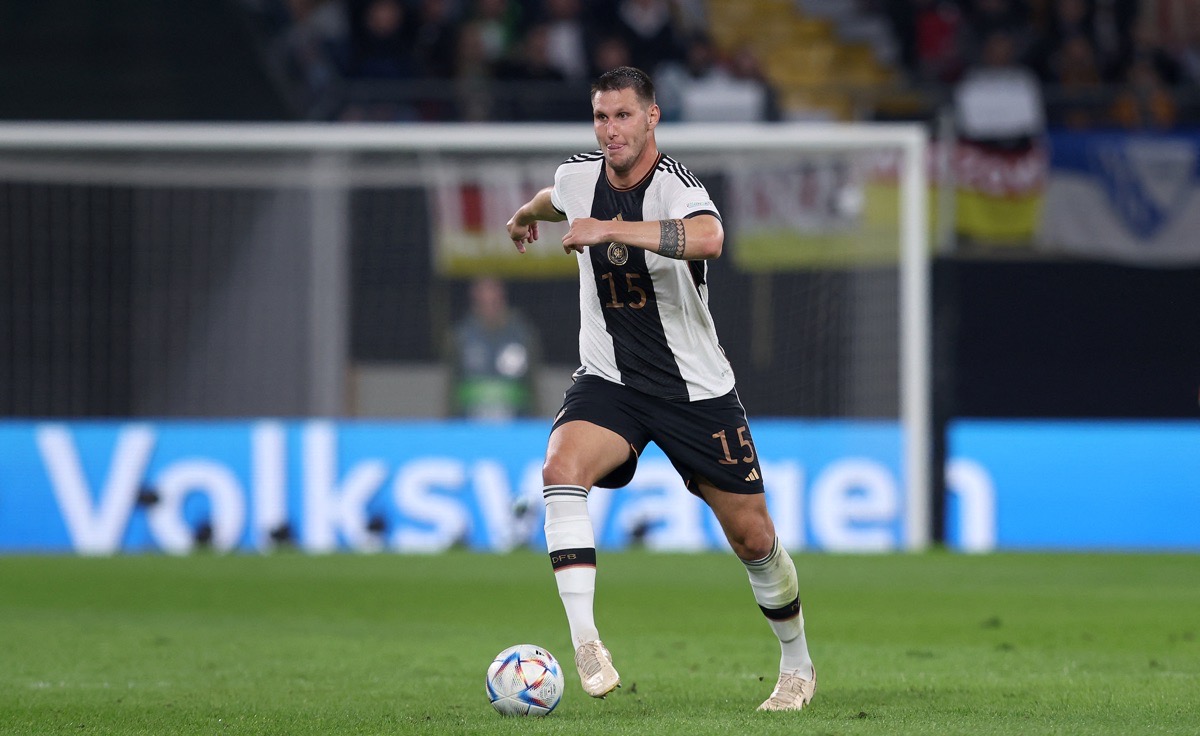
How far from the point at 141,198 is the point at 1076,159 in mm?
8507

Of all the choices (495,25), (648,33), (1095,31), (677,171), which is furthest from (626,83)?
(1095,31)

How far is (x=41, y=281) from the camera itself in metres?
15.3

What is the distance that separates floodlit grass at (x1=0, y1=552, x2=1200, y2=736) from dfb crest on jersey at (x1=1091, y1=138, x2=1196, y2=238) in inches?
168

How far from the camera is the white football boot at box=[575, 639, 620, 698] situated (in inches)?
215

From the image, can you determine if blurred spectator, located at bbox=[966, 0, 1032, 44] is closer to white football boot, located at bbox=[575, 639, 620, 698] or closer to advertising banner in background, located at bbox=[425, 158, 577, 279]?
advertising banner in background, located at bbox=[425, 158, 577, 279]

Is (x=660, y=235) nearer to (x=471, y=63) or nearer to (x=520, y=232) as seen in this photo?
(x=520, y=232)

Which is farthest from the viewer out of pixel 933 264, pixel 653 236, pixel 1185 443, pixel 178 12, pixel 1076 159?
pixel 178 12

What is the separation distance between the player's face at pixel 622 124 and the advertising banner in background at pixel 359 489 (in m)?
8.28

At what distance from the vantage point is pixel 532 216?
6449 millimetres

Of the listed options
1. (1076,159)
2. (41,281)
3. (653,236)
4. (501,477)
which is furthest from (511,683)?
(1076,159)

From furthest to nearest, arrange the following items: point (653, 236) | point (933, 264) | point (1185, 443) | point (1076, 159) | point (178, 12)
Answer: point (178, 12)
point (1076, 159)
point (933, 264)
point (1185, 443)
point (653, 236)

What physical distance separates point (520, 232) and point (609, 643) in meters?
2.77

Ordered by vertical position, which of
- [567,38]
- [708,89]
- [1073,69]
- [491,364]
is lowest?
[491,364]

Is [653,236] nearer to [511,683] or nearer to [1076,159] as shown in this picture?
[511,683]
